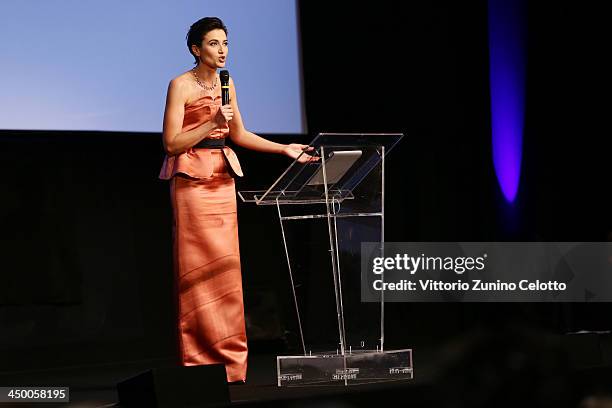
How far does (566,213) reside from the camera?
242 inches

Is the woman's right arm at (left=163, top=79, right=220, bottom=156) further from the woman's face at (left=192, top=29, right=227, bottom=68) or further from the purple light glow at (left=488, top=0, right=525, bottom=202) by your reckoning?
the purple light glow at (left=488, top=0, right=525, bottom=202)

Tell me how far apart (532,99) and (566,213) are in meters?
0.77

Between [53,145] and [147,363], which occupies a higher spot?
[53,145]

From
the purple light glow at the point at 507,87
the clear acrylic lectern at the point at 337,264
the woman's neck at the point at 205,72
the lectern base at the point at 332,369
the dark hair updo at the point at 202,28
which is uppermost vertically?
the purple light glow at the point at 507,87

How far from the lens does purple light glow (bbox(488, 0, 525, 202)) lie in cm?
614

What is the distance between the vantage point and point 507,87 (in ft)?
20.2

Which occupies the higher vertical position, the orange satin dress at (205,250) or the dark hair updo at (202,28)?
the dark hair updo at (202,28)

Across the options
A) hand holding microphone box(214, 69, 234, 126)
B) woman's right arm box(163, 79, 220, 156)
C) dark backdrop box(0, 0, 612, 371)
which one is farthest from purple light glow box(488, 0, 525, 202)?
hand holding microphone box(214, 69, 234, 126)

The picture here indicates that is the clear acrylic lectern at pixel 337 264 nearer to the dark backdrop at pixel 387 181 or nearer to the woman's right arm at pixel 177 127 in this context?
the woman's right arm at pixel 177 127

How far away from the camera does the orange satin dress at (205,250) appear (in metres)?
3.54

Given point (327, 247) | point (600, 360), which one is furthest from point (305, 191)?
point (600, 360)

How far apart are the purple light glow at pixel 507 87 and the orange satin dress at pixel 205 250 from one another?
298 centimetres

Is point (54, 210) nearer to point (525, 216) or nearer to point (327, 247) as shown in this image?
point (327, 247)

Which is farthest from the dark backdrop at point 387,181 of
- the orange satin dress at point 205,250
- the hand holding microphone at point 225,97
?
the hand holding microphone at point 225,97
